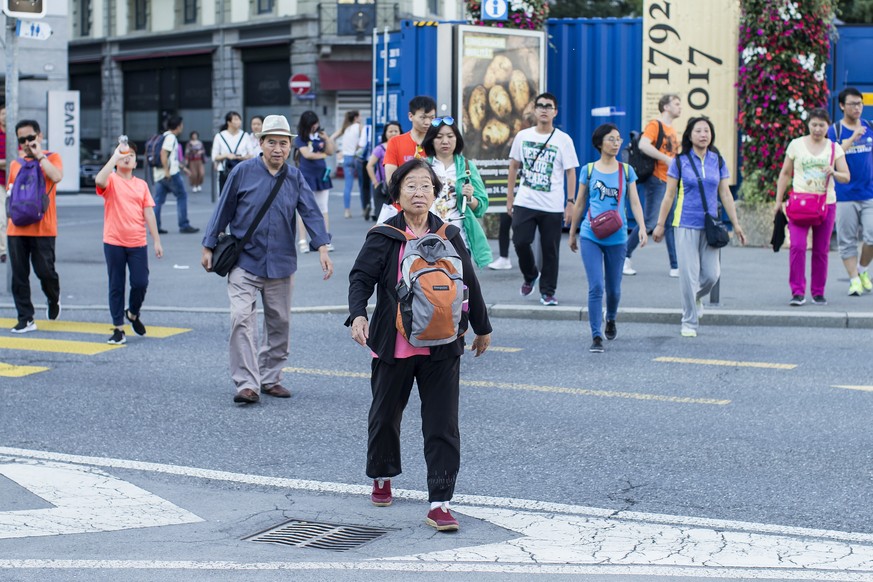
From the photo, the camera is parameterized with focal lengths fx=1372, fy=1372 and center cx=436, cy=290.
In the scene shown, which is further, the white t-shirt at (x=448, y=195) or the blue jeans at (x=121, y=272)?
the blue jeans at (x=121, y=272)

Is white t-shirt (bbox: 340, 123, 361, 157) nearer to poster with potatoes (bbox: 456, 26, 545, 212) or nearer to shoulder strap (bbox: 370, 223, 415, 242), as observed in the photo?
poster with potatoes (bbox: 456, 26, 545, 212)

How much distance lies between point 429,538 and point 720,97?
13.7m

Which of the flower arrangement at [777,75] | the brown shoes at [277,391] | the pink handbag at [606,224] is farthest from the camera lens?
the flower arrangement at [777,75]

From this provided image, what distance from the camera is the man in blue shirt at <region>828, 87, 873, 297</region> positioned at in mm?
13266

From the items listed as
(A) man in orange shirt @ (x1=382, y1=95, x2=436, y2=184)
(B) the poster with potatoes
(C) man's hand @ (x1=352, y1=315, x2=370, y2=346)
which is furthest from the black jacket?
(B) the poster with potatoes

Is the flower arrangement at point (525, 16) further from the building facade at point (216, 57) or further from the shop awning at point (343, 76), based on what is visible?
the shop awning at point (343, 76)

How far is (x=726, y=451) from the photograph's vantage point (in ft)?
23.8

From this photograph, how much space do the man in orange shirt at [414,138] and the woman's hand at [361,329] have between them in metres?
4.20

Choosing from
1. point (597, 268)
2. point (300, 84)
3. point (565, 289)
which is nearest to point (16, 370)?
point (597, 268)

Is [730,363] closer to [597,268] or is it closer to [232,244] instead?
[597,268]

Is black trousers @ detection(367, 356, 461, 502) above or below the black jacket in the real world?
below

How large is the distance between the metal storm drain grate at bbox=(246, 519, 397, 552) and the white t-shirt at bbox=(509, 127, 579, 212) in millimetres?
6484

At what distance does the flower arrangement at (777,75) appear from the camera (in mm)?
17328

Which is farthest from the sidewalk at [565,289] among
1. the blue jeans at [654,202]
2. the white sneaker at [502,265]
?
the blue jeans at [654,202]
